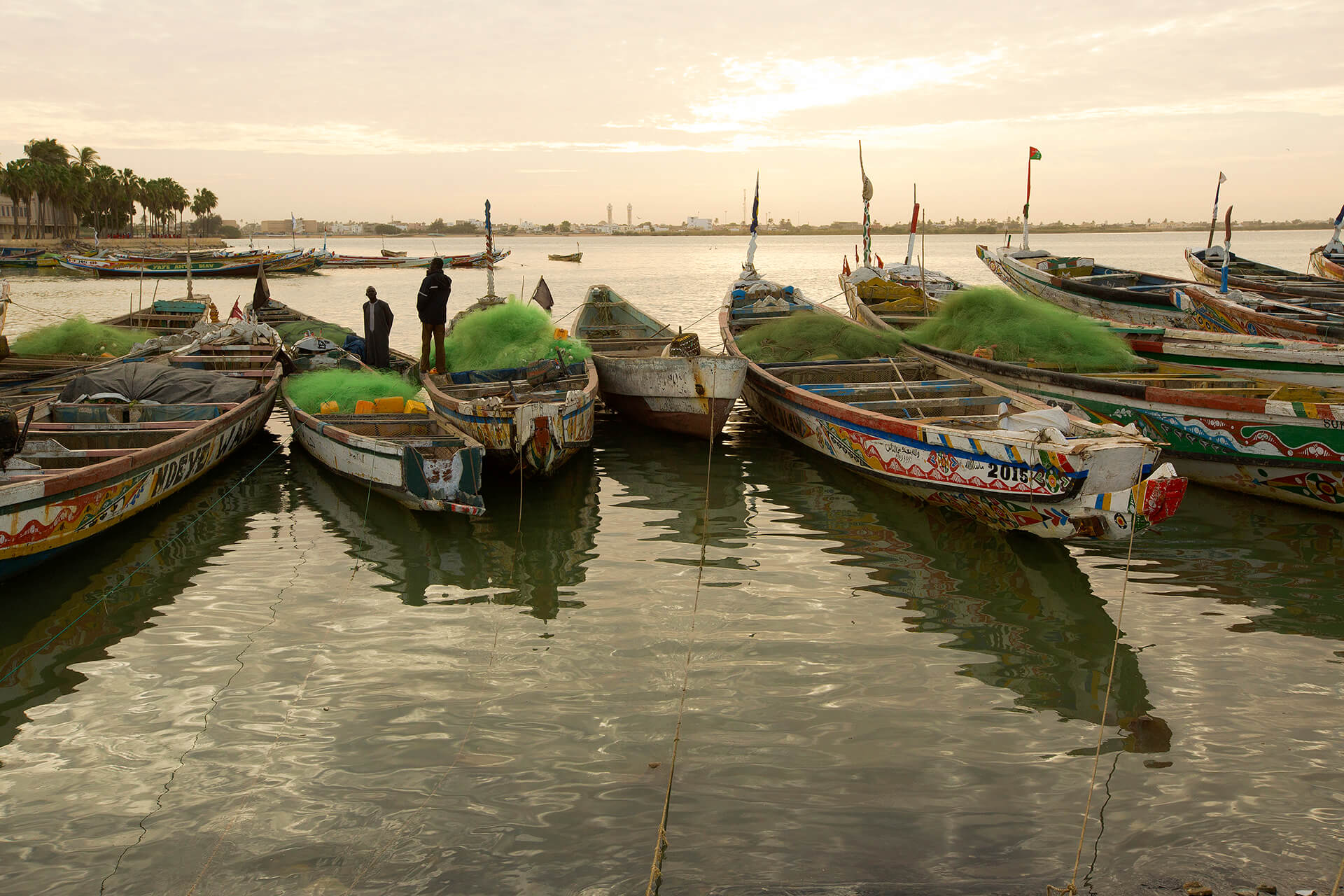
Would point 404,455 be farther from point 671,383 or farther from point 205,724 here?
point 671,383

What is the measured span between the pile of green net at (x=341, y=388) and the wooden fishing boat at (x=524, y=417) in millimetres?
597

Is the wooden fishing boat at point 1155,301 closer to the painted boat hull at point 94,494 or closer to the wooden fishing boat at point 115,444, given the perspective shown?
the wooden fishing boat at point 115,444

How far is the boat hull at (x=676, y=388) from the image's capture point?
12703 mm

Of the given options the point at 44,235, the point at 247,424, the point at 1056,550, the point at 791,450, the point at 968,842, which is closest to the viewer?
the point at 968,842

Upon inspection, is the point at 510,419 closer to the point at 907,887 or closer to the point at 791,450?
the point at 791,450

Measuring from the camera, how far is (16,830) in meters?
4.70

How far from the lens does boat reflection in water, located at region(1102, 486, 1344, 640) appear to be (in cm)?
745

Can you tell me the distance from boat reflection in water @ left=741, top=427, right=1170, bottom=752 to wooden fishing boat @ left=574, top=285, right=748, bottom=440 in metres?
1.81

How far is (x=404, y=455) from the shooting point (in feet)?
30.3

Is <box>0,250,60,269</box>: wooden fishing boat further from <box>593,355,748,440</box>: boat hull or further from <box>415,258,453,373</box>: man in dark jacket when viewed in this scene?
<box>593,355,748,440</box>: boat hull

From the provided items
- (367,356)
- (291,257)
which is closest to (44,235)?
(291,257)

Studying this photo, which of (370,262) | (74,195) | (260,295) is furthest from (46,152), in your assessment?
(260,295)

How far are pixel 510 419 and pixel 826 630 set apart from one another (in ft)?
15.6

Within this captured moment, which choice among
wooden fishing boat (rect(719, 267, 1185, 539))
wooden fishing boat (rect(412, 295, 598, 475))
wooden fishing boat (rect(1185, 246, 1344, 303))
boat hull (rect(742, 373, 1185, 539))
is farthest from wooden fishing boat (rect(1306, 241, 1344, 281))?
wooden fishing boat (rect(412, 295, 598, 475))
